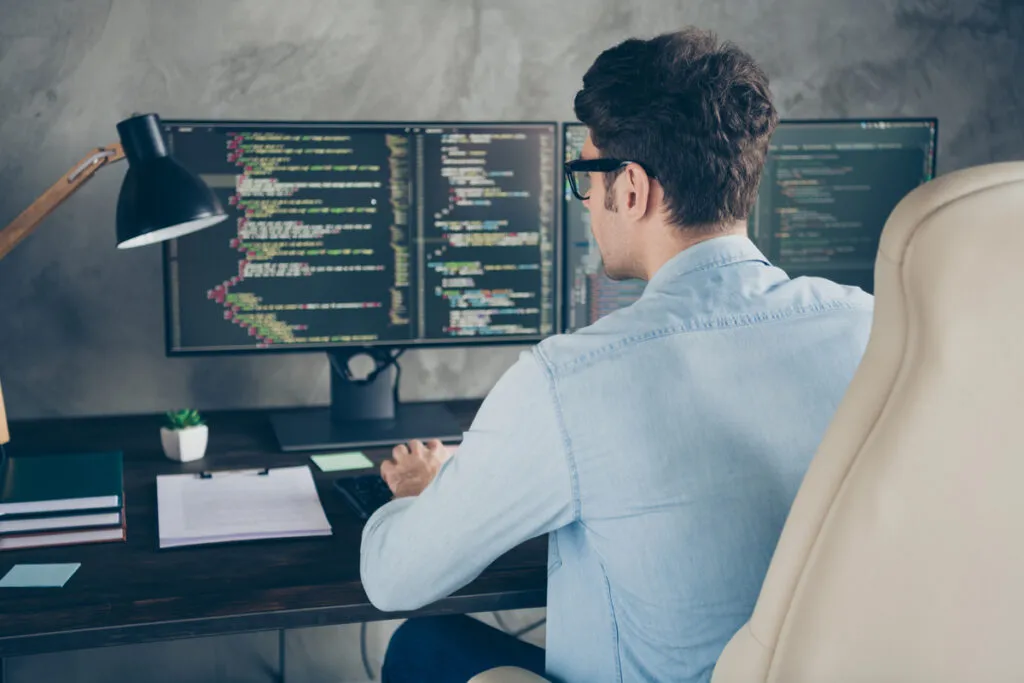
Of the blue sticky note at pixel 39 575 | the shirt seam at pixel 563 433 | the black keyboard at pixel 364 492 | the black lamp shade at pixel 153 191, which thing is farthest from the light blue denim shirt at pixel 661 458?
the black lamp shade at pixel 153 191

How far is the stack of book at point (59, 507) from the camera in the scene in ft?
4.58

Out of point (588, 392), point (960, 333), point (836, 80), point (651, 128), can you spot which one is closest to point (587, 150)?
point (651, 128)

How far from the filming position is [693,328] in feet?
3.61

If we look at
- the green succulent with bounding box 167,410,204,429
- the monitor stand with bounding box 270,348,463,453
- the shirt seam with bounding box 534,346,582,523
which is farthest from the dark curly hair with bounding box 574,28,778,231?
the green succulent with bounding box 167,410,204,429

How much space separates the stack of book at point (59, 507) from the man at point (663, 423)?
387mm

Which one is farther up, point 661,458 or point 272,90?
point 272,90

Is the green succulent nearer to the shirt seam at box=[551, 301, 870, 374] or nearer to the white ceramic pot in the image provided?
the white ceramic pot

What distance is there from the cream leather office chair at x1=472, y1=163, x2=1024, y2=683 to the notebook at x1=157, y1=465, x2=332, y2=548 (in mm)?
771

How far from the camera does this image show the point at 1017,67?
2.26m

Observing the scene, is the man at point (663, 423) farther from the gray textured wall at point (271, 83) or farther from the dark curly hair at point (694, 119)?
the gray textured wall at point (271, 83)

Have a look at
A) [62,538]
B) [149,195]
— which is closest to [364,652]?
[62,538]

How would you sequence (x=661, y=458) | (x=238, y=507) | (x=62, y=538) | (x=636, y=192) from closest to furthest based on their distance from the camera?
(x=661, y=458)
(x=636, y=192)
(x=62, y=538)
(x=238, y=507)

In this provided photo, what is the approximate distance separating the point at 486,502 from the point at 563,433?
0.11 metres

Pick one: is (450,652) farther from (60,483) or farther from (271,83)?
(271,83)
